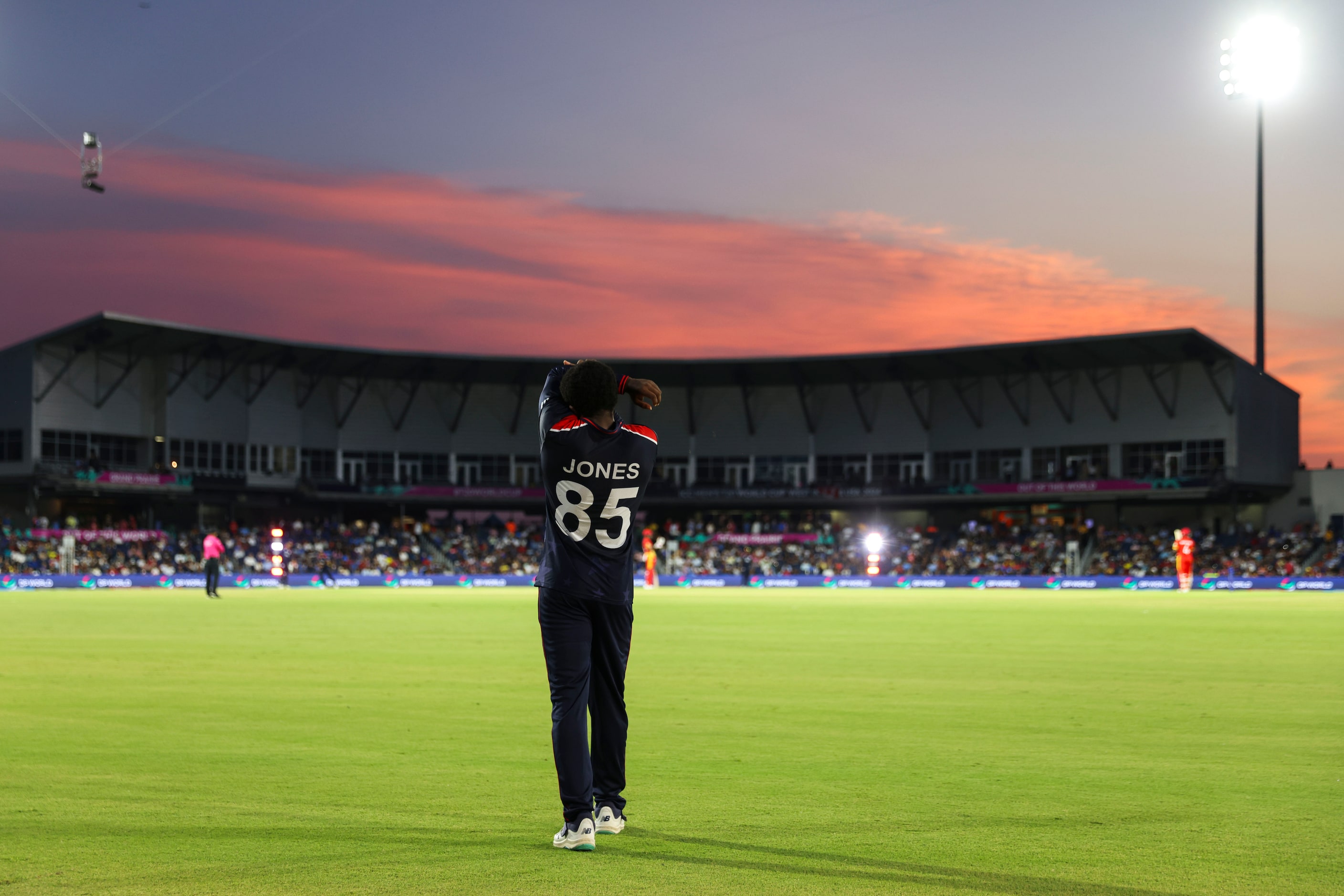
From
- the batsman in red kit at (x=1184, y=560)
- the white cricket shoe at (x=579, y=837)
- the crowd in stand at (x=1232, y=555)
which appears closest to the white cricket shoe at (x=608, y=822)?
the white cricket shoe at (x=579, y=837)

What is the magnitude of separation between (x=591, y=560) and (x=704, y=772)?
230 cm

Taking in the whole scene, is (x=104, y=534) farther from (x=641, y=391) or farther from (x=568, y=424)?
(x=641, y=391)

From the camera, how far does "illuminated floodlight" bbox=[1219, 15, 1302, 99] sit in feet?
113

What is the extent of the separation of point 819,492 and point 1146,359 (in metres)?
22.2

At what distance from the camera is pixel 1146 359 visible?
7600 cm

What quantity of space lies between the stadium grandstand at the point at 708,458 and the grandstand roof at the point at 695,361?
22cm

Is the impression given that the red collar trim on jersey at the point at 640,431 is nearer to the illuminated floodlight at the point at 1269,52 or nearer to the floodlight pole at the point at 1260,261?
the floodlight pole at the point at 1260,261

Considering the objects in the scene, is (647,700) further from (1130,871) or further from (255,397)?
(255,397)

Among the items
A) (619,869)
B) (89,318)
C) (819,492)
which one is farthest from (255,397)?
(619,869)

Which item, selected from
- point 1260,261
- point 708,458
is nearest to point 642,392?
point 1260,261

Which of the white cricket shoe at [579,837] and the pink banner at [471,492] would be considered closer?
the white cricket shoe at [579,837]

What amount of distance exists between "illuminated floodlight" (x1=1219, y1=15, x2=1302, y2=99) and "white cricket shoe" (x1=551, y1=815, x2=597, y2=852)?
3324 centimetres

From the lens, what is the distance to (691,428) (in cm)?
9044

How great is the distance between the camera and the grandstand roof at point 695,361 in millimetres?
72625
